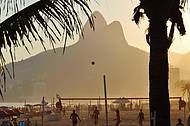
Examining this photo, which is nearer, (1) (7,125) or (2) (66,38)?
(2) (66,38)

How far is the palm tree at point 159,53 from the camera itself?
945 cm

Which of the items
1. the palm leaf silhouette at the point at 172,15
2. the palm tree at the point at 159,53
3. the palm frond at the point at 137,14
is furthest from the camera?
the palm frond at the point at 137,14

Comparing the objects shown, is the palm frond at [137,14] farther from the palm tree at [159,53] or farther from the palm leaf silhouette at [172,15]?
the palm tree at [159,53]

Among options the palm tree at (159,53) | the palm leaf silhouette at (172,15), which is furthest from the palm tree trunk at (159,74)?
the palm leaf silhouette at (172,15)

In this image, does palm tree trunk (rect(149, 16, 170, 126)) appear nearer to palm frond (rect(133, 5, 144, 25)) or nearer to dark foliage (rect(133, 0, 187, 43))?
dark foliage (rect(133, 0, 187, 43))

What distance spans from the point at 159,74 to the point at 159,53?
39 cm

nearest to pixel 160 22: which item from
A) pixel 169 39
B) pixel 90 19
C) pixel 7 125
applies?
pixel 169 39

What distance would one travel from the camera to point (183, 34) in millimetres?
10852

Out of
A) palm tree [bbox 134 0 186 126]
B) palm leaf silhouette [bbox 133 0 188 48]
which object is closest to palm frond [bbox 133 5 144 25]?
palm leaf silhouette [bbox 133 0 188 48]

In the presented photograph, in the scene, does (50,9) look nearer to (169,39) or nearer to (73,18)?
(73,18)

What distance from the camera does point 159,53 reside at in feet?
31.7

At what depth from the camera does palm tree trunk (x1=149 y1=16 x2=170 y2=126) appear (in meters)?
9.48

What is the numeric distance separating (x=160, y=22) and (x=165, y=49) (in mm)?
515

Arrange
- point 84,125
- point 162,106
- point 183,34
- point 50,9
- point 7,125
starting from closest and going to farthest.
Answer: point 50,9 < point 162,106 < point 183,34 < point 7,125 < point 84,125
